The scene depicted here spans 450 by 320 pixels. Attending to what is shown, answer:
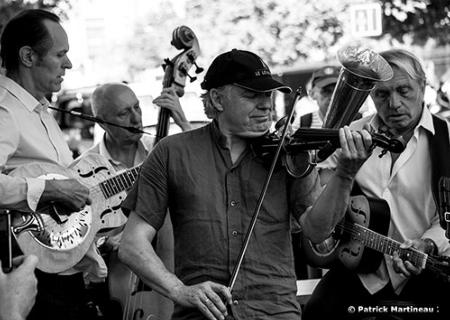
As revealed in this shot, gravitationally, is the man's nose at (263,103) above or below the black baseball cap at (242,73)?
below

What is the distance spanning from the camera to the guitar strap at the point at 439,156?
19.0ft

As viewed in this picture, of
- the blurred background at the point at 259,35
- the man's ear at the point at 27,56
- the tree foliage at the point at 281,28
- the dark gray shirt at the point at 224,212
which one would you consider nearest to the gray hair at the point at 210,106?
the dark gray shirt at the point at 224,212

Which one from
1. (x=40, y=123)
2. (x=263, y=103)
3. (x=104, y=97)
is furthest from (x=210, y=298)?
(x=104, y=97)

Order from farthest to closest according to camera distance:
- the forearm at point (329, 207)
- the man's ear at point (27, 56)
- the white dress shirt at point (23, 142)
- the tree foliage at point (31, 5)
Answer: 1. the tree foliage at point (31, 5)
2. the man's ear at point (27, 56)
3. the white dress shirt at point (23, 142)
4. the forearm at point (329, 207)

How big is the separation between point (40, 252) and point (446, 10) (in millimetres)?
10289

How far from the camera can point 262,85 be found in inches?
187

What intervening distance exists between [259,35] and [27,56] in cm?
1653

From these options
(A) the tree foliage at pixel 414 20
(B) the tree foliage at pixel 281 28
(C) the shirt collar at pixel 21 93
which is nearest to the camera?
(C) the shirt collar at pixel 21 93

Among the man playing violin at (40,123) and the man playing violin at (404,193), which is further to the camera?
the man playing violin at (404,193)

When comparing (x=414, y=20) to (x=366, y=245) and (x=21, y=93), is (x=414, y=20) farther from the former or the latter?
(x=21, y=93)

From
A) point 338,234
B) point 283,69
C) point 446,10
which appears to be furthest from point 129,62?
point 338,234

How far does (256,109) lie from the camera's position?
4832 millimetres

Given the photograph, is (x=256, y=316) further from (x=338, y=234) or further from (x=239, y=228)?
(x=338, y=234)

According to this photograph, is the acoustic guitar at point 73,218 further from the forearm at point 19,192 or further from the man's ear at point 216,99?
the man's ear at point 216,99
